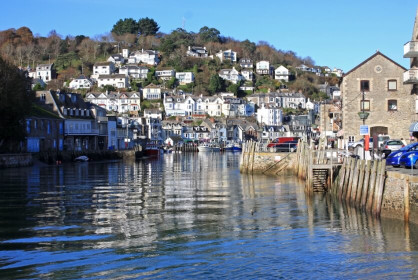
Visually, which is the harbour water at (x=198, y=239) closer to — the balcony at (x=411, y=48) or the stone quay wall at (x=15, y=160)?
the balcony at (x=411, y=48)

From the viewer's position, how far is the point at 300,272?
681 inches

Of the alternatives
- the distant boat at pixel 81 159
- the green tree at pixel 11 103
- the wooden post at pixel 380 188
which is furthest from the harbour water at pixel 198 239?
the distant boat at pixel 81 159

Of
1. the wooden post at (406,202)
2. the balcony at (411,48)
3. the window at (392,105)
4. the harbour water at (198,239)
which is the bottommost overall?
the harbour water at (198,239)

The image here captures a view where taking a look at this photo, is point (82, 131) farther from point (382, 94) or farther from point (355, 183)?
point (355, 183)

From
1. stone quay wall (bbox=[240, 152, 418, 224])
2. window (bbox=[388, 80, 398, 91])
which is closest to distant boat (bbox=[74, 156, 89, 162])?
window (bbox=[388, 80, 398, 91])

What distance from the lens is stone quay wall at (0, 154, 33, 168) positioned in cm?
6662

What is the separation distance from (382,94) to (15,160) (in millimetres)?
41233

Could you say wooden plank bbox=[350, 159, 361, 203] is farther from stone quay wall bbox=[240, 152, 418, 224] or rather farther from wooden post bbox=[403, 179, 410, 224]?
wooden post bbox=[403, 179, 410, 224]

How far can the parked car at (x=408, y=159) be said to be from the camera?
29.1 m

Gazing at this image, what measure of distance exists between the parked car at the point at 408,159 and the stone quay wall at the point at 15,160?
159 ft

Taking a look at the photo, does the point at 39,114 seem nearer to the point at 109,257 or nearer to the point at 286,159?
the point at 286,159

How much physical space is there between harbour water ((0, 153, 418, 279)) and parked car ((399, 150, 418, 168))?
392 cm

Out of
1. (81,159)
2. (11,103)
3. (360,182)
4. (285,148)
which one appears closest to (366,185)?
(360,182)

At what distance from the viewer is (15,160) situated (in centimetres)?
6881
